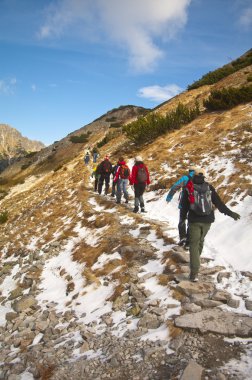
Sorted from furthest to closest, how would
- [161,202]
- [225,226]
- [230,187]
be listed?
[161,202], [230,187], [225,226]

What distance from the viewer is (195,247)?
6410 millimetres

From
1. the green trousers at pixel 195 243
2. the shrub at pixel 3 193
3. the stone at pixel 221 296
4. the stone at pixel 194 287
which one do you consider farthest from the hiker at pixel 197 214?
the shrub at pixel 3 193

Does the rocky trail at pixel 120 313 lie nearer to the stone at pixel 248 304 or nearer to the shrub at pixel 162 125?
Answer: the stone at pixel 248 304

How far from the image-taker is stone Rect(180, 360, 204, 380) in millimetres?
3838

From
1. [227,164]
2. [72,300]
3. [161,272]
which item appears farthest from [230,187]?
[72,300]

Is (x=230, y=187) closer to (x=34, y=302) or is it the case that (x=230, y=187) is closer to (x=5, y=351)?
(x=34, y=302)

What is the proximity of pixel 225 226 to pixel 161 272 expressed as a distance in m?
2.97

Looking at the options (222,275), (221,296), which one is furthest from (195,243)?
(221,296)

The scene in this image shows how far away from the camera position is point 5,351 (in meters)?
6.10

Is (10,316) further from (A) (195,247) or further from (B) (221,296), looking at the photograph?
Result: (B) (221,296)

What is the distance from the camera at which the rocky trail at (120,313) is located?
447 cm

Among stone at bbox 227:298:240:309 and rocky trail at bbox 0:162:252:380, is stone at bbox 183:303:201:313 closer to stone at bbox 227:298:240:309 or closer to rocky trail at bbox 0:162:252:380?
rocky trail at bbox 0:162:252:380

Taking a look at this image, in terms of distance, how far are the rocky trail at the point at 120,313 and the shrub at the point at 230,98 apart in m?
12.3

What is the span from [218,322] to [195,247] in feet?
5.61
